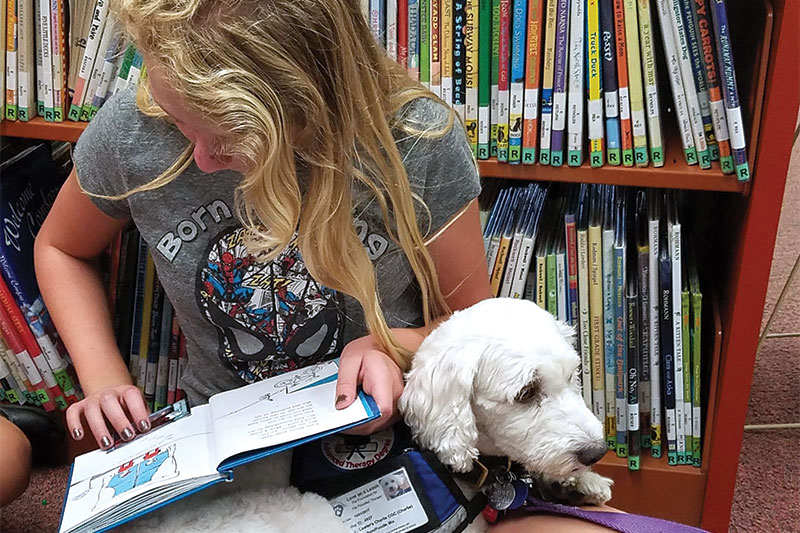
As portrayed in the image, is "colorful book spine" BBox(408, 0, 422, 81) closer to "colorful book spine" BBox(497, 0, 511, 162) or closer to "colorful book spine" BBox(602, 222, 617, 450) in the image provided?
"colorful book spine" BBox(497, 0, 511, 162)

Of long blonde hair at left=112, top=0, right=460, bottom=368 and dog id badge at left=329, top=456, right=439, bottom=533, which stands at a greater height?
long blonde hair at left=112, top=0, right=460, bottom=368

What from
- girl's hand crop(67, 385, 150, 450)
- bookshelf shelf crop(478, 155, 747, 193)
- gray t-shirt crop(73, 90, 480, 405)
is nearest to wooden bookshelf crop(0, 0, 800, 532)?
bookshelf shelf crop(478, 155, 747, 193)

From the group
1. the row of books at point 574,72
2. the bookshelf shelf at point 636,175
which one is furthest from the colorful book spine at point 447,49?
the bookshelf shelf at point 636,175

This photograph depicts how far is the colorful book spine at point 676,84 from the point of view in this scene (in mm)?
1039

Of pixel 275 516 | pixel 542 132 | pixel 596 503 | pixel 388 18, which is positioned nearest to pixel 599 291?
pixel 542 132

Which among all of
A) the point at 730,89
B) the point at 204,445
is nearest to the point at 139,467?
the point at 204,445

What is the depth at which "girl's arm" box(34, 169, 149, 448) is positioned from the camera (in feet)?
3.35

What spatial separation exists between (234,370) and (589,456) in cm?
44

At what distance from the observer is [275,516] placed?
2.71ft

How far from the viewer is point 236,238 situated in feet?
3.20

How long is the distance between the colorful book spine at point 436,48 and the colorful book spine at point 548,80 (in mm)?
133

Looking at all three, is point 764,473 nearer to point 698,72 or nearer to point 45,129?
point 698,72

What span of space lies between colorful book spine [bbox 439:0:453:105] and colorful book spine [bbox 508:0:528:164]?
0.08m

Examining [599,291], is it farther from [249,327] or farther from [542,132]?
[249,327]
